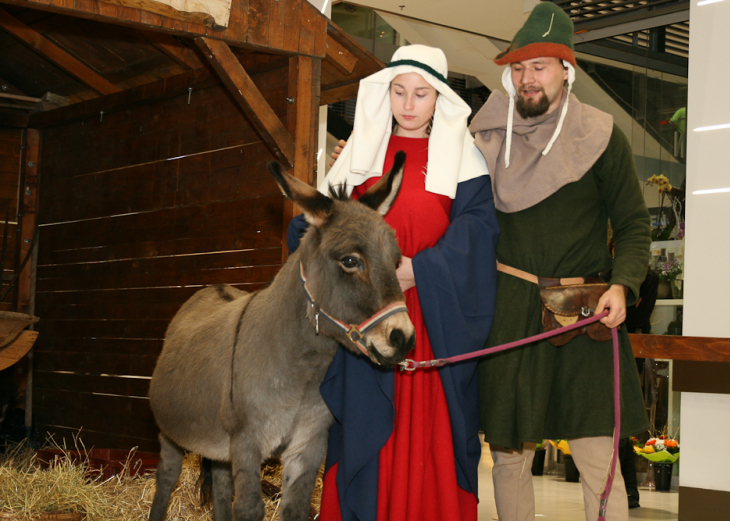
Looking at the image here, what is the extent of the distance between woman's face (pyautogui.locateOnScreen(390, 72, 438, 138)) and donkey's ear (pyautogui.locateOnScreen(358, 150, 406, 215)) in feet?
0.89

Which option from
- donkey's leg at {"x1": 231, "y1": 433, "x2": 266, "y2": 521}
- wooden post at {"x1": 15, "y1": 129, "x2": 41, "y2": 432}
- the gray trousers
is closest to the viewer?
the gray trousers

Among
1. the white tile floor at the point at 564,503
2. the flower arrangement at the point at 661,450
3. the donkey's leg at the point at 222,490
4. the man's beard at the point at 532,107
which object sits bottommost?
the white tile floor at the point at 564,503

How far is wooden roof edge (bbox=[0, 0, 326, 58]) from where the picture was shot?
3979 mm

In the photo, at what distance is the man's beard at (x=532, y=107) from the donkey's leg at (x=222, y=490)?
2344mm

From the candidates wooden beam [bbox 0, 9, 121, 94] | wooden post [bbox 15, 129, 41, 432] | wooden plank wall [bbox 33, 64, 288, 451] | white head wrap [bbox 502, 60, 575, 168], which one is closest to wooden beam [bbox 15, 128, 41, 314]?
wooden post [bbox 15, 129, 41, 432]

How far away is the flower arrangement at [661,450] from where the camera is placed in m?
6.02

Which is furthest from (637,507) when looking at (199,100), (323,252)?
(199,100)

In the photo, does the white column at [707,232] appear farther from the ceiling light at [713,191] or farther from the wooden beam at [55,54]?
→ the wooden beam at [55,54]

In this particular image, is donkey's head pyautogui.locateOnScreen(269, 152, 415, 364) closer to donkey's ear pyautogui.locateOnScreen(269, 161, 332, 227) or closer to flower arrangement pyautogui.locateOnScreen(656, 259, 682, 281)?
donkey's ear pyautogui.locateOnScreen(269, 161, 332, 227)

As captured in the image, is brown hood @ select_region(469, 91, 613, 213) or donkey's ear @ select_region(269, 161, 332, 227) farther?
brown hood @ select_region(469, 91, 613, 213)

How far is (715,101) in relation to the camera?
12.7 ft

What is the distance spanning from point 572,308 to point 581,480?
2.17 feet

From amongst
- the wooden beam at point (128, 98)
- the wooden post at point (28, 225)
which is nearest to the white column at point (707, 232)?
the wooden beam at point (128, 98)

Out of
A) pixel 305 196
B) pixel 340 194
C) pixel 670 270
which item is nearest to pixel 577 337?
pixel 340 194
